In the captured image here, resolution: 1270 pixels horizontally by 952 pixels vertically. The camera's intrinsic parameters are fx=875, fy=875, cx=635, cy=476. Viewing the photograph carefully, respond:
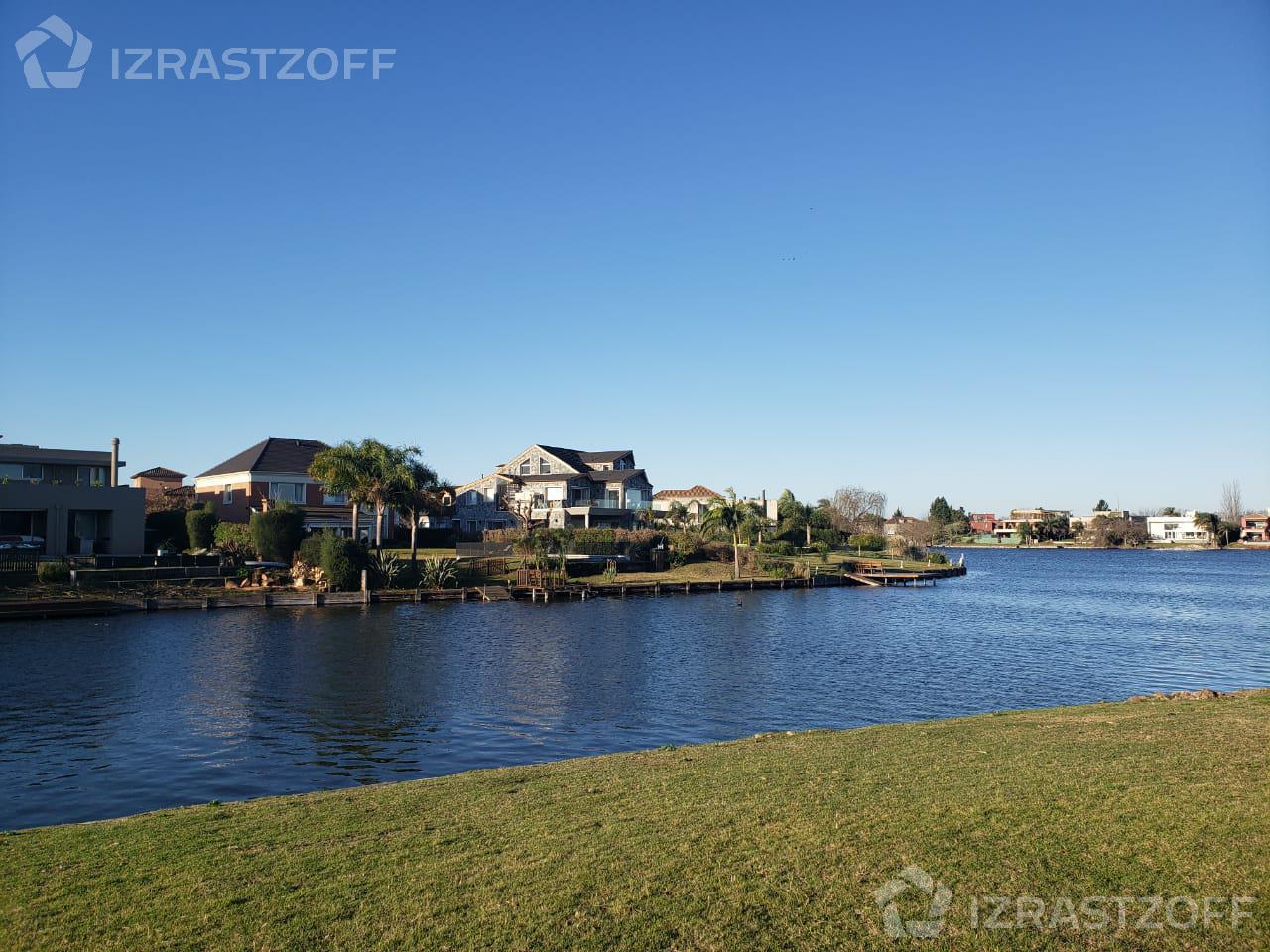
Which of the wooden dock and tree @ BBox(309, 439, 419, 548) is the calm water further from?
tree @ BBox(309, 439, 419, 548)

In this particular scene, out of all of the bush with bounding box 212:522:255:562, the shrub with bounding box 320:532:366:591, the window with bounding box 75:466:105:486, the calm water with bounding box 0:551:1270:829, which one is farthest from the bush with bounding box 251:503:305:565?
the window with bounding box 75:466:105:486

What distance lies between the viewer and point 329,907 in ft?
26.6

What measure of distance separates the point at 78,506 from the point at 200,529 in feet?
26.9

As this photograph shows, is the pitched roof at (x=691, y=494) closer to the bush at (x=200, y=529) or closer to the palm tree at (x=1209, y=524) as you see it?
the bush at (x=200, y=529)

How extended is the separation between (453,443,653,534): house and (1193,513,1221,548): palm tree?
15568 cm

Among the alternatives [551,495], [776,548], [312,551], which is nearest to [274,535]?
[312,551]

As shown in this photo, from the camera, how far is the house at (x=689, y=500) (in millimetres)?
105531

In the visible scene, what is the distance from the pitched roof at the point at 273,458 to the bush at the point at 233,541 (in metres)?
13.1

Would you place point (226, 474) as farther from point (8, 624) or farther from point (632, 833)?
point (632, 833)

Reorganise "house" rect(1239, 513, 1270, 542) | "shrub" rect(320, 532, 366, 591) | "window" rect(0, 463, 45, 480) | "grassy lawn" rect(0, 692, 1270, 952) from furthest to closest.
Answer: "house" rect(1239, 513, 1270, 542)
"window" rect(0, 463, 45, 480)
"shrub" rect(320, 532, 366, 591)
"grassy lawn" rect(0, 692, 1270, 952)

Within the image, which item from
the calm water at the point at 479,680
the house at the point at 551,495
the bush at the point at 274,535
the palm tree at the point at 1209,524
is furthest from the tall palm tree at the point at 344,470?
the palm tree at the point at 1209,524

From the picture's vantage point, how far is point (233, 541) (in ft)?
200

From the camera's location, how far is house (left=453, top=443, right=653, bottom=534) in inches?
3686

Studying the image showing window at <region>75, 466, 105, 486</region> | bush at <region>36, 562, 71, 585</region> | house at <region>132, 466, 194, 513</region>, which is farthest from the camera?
house at <region>132, 466, 194, 513</region>
